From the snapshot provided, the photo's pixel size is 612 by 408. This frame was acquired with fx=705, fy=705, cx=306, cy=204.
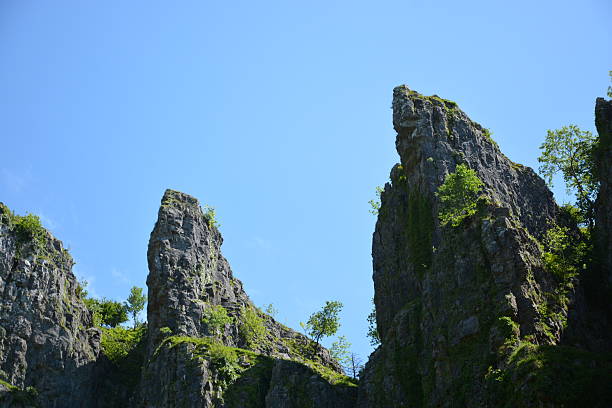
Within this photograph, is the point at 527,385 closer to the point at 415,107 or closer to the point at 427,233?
the point at 427,233

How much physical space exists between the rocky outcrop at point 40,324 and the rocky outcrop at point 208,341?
825 cm

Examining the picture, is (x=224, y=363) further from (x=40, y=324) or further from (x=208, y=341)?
(x=40, y=324)

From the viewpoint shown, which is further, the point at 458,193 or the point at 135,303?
the point at 135,303

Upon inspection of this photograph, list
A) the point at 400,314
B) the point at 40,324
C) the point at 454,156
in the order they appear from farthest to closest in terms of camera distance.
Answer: the point at 454,156 < the point at 40,324 < the point at 400,314

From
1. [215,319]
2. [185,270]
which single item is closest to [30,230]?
[185,270]

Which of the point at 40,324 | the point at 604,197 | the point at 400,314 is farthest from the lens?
the point at 40,324

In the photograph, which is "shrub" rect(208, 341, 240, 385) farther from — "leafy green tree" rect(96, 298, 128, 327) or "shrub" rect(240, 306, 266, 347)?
"leafy green tree" rect(96, 298, 128, 327)

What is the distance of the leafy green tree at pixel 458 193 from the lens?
75.9 metres

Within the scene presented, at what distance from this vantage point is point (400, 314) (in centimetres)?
7519

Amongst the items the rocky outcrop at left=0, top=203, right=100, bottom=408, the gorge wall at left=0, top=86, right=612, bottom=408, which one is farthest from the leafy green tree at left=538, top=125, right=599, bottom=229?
the rocky outcrop at left=0, top=203, right=100, bottom=408

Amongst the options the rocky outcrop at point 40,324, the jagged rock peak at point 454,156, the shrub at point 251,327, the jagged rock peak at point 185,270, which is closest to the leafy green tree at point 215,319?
the jagged rock peak at point 185,270

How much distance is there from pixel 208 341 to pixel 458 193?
1340 inches

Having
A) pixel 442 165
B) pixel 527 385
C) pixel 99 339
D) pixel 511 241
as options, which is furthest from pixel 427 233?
pixel 99 339

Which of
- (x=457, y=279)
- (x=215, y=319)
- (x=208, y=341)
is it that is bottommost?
(x=457, y=279)
